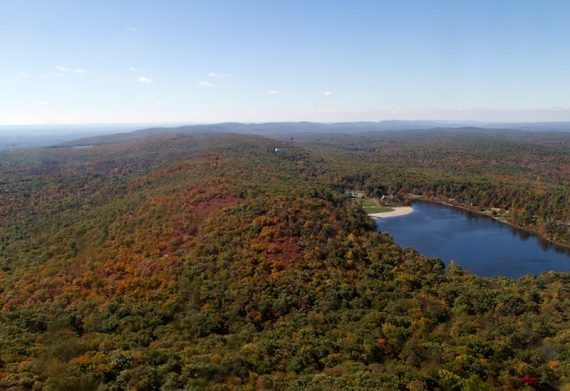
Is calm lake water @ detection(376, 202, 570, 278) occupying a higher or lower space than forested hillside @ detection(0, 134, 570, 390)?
lower

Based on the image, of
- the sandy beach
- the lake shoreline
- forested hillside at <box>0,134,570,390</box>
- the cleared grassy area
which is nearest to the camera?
forested hillside at <box>0,134,570,390</box>

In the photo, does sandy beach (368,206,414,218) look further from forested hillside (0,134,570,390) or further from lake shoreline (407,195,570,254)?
forested hillside (0,134,570,390)

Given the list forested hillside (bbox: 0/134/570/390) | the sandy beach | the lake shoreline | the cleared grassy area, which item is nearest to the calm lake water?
the lake shoreline

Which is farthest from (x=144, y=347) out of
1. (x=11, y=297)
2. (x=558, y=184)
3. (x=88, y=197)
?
(x=558, y=184)

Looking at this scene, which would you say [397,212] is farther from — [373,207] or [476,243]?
[476,243]

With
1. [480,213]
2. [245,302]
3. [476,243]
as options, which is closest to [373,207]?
[480,213]

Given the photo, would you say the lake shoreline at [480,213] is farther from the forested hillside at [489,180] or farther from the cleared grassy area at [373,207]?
the cleared grassy area at [373,207]

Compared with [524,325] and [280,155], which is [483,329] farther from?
[280,155]
